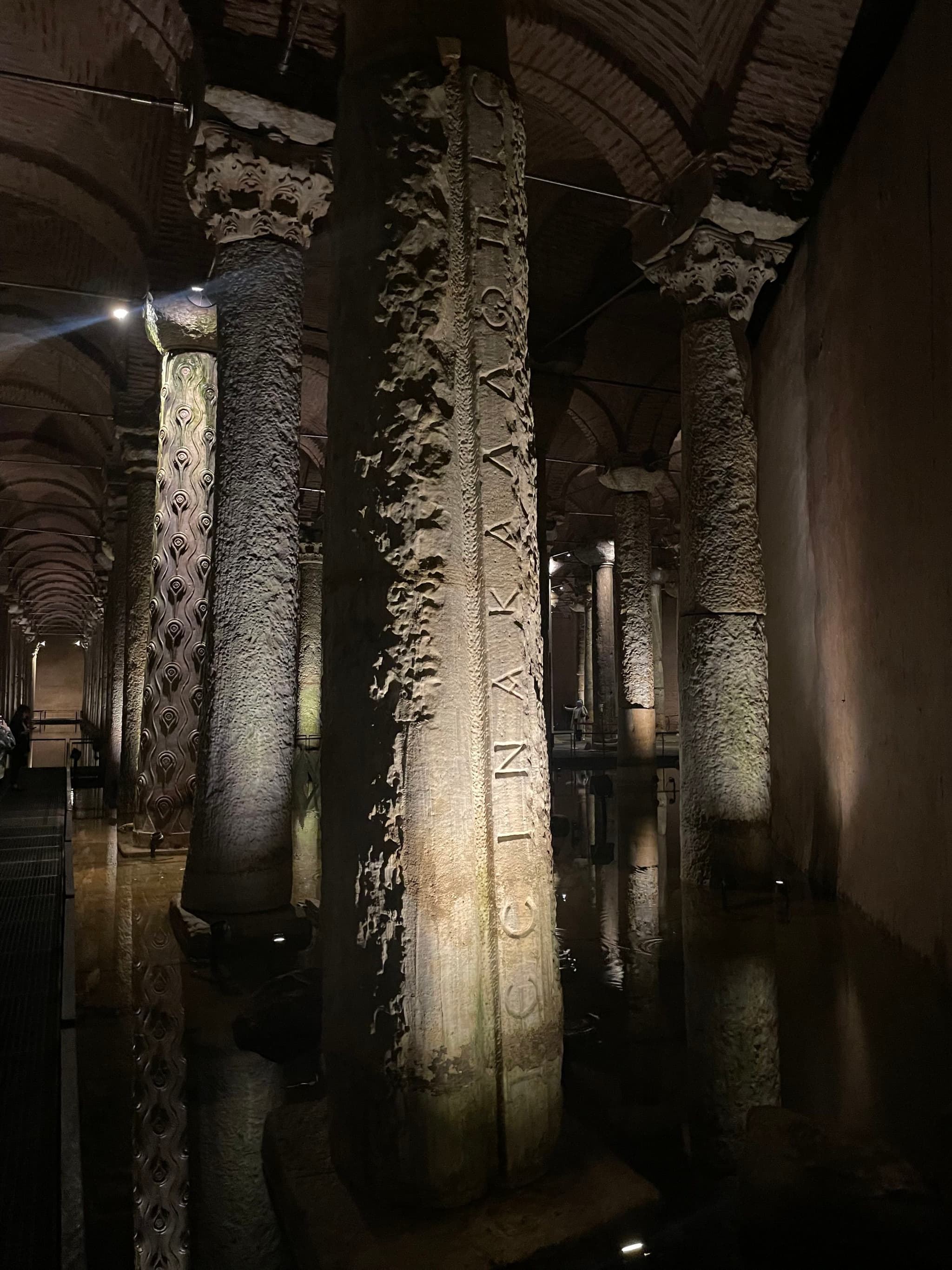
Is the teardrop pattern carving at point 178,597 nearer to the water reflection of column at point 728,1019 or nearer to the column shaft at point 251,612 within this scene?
the column shaft at point 251,612

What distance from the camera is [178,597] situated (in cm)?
716

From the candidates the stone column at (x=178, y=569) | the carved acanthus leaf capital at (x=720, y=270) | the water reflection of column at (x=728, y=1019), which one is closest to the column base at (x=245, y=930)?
the water reflection of column at (x=728, y=1019)

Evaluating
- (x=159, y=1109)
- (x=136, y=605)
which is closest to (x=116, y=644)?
(x=136, y=605)

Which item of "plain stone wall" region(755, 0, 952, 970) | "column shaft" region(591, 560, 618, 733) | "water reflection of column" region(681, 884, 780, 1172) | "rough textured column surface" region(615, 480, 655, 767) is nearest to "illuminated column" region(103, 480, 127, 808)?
"rough textured column surface" region(615, 480, 655, 767)

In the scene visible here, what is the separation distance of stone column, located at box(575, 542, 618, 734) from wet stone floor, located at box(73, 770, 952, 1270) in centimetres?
1213

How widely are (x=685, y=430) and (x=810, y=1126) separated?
489cm

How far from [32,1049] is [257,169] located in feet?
15.5

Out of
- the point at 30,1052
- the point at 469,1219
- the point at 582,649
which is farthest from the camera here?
the point at 582,649

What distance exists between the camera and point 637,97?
6391 mm

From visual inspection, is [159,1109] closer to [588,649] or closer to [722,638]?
[722,638]

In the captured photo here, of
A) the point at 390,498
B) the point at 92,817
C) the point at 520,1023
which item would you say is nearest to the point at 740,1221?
the point at 520,1023

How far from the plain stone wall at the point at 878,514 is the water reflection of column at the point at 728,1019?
898mm

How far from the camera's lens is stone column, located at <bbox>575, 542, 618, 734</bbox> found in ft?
59.0

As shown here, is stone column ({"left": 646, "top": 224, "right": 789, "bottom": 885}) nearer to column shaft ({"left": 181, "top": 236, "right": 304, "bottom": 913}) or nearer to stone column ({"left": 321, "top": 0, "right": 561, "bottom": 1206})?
column shaft ({"left": 181, "top": 236, "right": 304, "bottom": 913})
